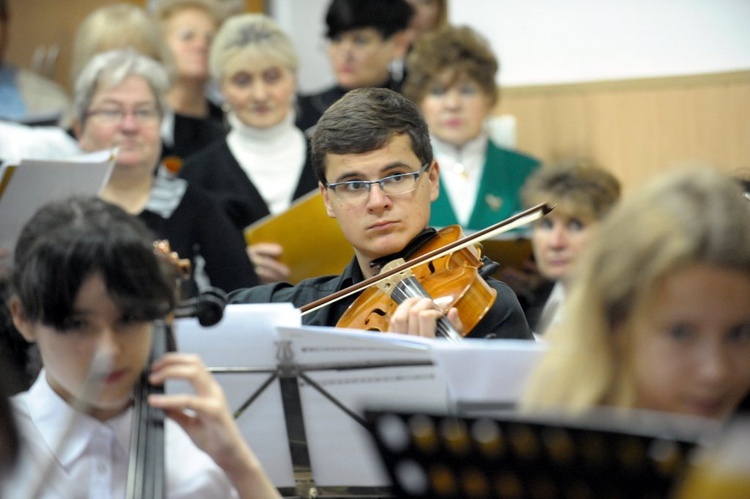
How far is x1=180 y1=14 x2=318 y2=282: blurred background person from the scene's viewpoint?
2.82m

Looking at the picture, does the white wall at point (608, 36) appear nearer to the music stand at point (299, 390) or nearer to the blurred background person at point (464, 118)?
the blurred background person at point (464, 118)

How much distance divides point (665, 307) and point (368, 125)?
0.84 meters

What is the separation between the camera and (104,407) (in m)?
1.43

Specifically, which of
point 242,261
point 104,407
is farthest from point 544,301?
point 104,407

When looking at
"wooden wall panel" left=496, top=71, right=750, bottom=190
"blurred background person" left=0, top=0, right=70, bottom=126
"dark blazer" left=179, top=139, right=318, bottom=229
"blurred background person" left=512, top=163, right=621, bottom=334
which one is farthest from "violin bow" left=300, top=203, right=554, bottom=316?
"blurred background person" left=0, top=0, right=70, bottom=126

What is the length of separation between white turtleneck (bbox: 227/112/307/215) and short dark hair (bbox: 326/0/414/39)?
31cm

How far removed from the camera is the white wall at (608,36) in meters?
3.53

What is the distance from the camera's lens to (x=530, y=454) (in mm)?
1007

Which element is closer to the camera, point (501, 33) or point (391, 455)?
point (391, 455)

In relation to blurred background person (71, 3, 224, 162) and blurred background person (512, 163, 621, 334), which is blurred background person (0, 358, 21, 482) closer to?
blurred background person (512, 163, 621, 334)

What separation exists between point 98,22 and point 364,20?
716mm

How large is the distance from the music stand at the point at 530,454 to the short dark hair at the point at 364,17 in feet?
7.20

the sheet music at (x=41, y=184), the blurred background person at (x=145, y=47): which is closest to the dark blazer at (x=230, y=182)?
the blurred background person at (x=145, y=47)

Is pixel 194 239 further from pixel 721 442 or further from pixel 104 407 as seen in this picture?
pixel 721 442
